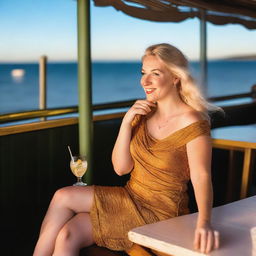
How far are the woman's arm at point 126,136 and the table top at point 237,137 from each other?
1.15 metres

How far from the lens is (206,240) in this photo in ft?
4.79

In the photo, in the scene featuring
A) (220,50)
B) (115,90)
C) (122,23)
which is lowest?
(115,90)

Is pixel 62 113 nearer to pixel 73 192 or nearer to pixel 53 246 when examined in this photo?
pixel 73 192

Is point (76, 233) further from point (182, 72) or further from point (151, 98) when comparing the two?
point (182, 72)

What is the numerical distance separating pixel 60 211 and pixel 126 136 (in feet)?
1.59

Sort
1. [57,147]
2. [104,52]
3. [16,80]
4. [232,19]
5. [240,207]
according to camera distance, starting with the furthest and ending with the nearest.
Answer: [104,52]
[16,80]
[232,19]
[57,147]
[240,207]

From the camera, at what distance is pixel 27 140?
300 centimetres

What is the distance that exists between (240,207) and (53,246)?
0.84 metres

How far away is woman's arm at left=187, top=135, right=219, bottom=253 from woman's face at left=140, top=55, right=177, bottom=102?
0.32m

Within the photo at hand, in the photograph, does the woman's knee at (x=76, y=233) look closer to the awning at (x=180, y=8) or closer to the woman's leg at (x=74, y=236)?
the woman's leg at (x=74, y=236)

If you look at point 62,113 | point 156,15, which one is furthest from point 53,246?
point 156,15

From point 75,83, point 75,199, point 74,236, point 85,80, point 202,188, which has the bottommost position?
point 74,236

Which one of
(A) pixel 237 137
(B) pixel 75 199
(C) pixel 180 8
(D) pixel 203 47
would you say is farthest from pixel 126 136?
(D) pixel 203 47

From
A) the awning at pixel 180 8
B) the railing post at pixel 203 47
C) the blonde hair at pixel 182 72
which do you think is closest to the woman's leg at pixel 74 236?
the blonde hair at pixel 182 72
